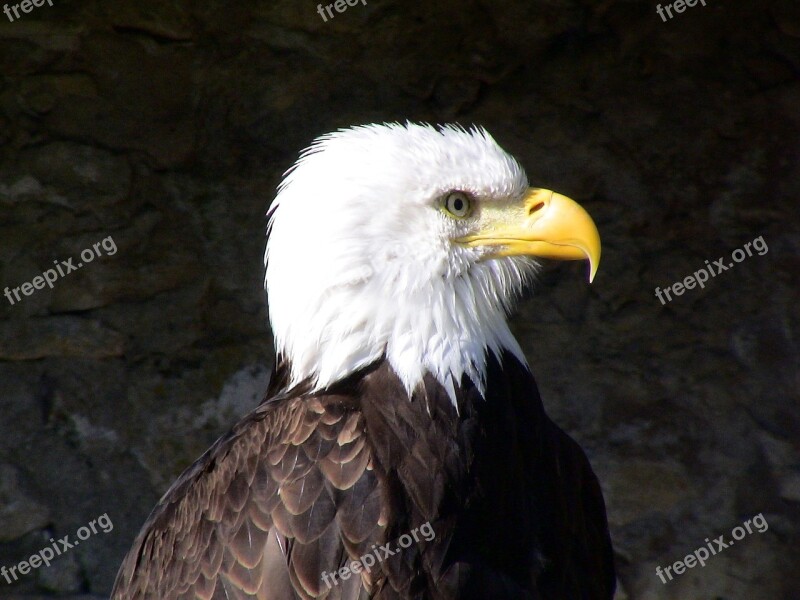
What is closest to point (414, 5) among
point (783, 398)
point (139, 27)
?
point (139, 27)

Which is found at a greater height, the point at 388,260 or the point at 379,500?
the point at 388,260

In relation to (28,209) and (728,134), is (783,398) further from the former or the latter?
(28,209)

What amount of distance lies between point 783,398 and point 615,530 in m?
1.06

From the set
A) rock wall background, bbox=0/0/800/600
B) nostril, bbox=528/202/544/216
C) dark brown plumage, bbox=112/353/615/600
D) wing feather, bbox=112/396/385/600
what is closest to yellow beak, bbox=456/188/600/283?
nostril, bbox=528/202/544/216

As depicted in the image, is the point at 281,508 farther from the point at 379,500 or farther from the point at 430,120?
the point at 430,120

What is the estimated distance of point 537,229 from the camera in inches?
119

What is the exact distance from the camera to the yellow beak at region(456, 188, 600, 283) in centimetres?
300

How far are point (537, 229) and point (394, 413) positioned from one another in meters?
0.67

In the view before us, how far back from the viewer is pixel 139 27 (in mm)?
4961

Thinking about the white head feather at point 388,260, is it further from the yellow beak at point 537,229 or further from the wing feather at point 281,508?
the wing feather at point 281,508

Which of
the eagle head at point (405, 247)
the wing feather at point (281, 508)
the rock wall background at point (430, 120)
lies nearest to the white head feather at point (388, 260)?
the eagle head at point (405, 247)

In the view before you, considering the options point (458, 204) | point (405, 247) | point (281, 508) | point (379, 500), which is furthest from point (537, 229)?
point (281, 508)

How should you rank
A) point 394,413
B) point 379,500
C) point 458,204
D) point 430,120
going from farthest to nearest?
point 430,120
point 458,204
point 394,413
point 379,500

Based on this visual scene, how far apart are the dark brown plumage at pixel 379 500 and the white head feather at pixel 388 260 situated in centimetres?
8
